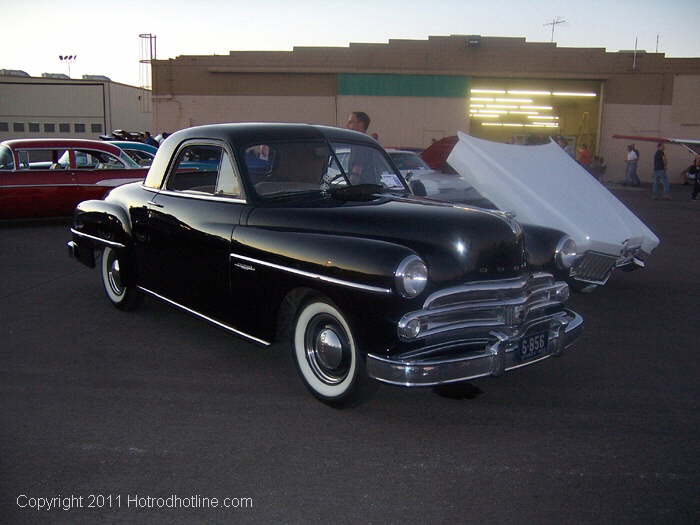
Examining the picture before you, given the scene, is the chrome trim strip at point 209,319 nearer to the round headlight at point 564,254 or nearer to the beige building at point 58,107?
the round headlight at point 564,254

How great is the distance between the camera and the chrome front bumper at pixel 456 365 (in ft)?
11.3

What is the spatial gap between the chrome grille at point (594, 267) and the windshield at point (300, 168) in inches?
98.6

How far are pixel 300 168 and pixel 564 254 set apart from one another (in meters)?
1.92

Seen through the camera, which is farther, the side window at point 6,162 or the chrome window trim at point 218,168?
the side window at point 6,162

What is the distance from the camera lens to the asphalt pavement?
293 cm

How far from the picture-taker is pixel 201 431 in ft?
12.0

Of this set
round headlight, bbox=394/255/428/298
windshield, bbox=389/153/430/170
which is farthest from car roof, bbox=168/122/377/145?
windshield, bbox=389/153/430/170

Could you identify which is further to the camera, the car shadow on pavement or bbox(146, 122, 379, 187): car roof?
bbox(146, 122, 379, 187): car roof

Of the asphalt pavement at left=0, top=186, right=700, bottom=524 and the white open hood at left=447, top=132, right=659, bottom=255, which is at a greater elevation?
the white open hood at left=447, top=132, right=659, bottom=255

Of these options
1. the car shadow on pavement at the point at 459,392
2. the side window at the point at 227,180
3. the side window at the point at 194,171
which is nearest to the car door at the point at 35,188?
the side window at the point at 194,171

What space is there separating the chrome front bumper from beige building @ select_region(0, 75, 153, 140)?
Answer: 127 ft

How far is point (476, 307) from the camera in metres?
3.70

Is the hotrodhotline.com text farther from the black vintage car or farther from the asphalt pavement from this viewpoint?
the black vintage car

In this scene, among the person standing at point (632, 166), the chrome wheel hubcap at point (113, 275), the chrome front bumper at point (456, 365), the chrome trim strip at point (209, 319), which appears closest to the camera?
the chrome front bumper at point (456, 365)
